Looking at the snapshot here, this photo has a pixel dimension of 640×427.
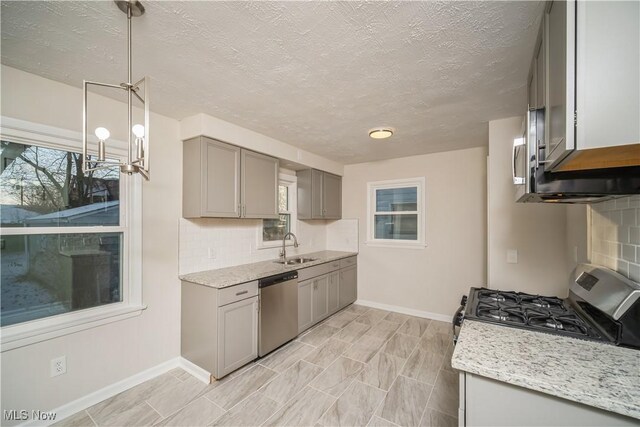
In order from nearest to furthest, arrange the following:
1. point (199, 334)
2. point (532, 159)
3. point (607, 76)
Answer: point (607, 76) < point (532, 159) < point (199, 334)

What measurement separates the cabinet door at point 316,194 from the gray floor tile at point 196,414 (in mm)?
2556

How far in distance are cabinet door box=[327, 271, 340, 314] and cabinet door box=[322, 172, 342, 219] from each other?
0.96m

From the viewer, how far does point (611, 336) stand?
46.1 inches

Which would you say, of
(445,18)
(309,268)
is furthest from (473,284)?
(445,18)

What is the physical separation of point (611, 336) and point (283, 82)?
7.42ft

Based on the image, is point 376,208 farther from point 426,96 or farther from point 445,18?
point 445,18

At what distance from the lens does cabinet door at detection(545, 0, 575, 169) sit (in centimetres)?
75

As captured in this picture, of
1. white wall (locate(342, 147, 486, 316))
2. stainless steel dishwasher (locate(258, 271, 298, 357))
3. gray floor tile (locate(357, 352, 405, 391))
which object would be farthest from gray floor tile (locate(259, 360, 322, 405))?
white wall (locate(342, 147, 486, 316))

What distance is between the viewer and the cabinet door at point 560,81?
752 mm

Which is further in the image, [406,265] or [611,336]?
[406,265]

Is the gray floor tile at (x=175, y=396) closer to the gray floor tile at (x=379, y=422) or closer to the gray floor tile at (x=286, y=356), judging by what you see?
the gray floor tile at (x=286, y=356)

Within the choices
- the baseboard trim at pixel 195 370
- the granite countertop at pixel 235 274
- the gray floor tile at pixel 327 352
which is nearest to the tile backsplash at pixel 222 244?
the granite countertop at pixel 235 274

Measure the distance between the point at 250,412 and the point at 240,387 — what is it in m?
0.33

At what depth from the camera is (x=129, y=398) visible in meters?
2.11
